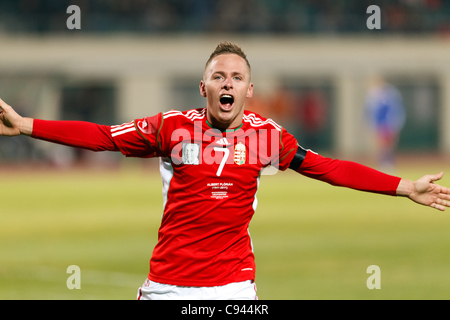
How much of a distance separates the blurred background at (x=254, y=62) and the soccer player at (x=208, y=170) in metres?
28.8

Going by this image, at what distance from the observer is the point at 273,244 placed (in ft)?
34.4

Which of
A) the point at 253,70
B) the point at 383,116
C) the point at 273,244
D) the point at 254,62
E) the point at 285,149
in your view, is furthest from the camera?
the point at 254,62

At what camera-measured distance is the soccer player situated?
4250mm

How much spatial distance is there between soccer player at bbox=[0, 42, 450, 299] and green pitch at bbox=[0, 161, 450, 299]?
2.87 meters

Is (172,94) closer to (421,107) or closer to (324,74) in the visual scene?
(324,74)

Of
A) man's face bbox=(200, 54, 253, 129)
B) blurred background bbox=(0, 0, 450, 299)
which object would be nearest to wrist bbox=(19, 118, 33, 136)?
man's face bbox=(200, 54, 253, 129)

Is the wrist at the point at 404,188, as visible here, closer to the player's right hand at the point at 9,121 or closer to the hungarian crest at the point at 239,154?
the hungarian crest at the point at 239,154

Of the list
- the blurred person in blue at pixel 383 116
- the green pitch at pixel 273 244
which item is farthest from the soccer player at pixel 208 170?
the blurred person in blue at pixel 383 116

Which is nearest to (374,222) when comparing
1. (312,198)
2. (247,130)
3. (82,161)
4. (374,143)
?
(312,198)

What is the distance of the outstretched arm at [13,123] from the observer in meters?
4.18

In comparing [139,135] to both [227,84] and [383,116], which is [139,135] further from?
[383,116]

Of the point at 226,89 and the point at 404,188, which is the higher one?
the point at 226,89

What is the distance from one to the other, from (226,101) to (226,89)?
0.13 meters

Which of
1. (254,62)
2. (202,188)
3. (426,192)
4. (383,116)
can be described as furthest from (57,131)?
(254,62)
